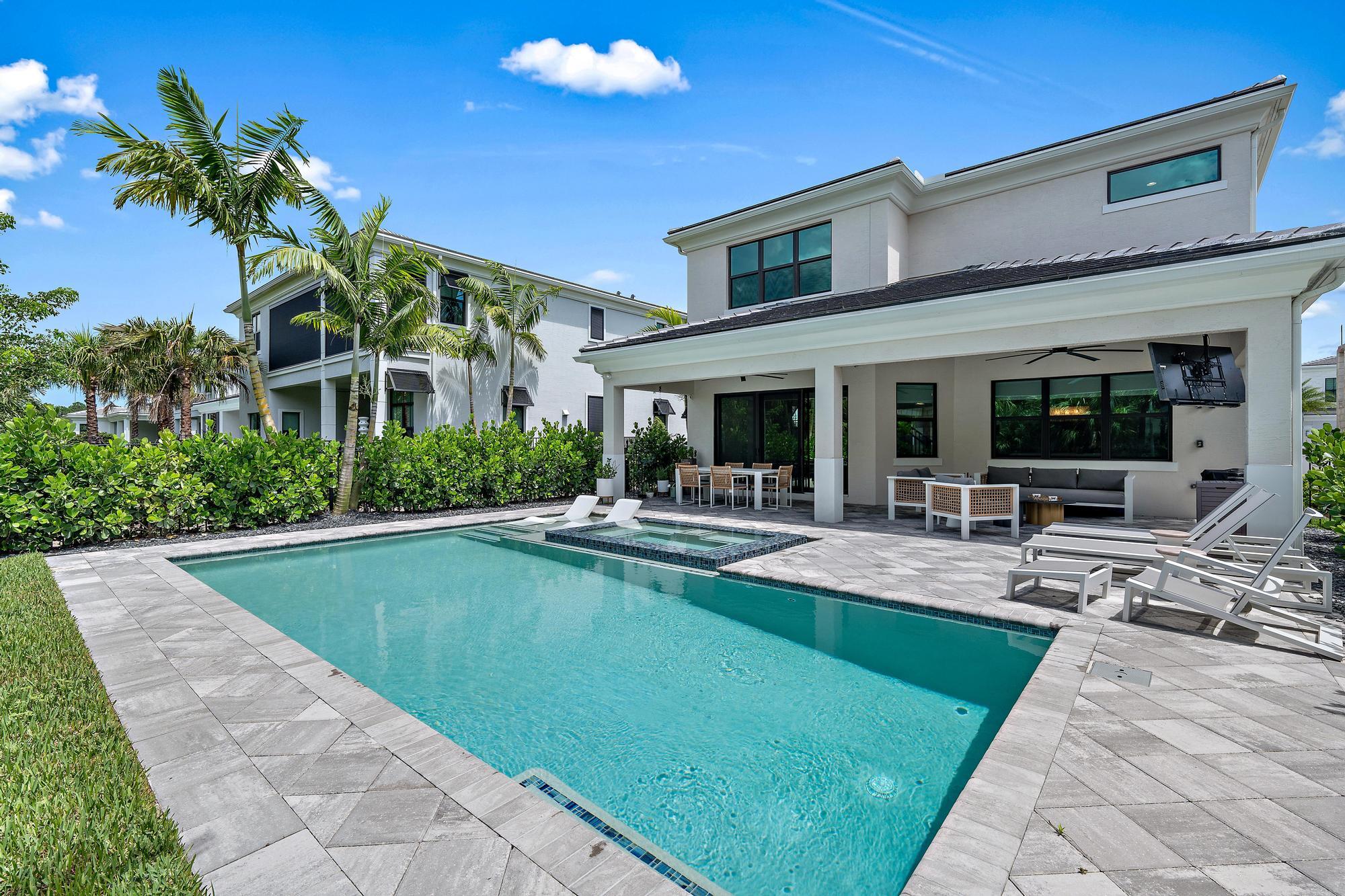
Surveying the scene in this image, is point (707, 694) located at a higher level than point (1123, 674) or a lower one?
lower

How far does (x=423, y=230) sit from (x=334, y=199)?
669 centimetres

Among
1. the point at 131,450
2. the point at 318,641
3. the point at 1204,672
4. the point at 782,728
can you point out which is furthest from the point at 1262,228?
the point at 131,450

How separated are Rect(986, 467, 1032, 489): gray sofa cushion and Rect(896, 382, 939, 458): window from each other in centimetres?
144

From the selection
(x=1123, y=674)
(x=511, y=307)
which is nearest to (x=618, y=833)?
(x=1123, y=674)

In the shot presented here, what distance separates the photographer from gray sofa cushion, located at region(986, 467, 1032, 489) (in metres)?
12.3

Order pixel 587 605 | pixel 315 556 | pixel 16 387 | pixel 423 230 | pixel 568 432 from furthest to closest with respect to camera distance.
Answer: pixel 16 387
pixel 423 230
pixel 568 432
pixel 315 556
pixel 587 605

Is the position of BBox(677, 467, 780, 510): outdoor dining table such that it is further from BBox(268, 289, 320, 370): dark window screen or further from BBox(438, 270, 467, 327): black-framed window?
BBox(268, 289, 320, 370): dark window screen

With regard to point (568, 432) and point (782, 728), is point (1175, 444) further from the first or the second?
point (568, 432)

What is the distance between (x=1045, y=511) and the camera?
11.2m

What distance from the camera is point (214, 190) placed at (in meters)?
10.5

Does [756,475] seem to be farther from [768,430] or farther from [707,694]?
[707,694]

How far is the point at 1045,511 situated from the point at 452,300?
17.2 metres

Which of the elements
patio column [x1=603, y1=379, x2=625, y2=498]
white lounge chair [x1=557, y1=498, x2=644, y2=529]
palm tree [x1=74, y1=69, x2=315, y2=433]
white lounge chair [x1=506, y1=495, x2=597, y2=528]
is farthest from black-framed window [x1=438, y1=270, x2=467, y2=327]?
white lounge chair [x1=557, y1=498, x2=644, y2=529]

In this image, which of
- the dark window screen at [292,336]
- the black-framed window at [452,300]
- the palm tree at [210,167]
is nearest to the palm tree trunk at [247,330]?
the palm tree at [210,167]
